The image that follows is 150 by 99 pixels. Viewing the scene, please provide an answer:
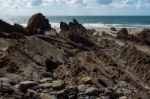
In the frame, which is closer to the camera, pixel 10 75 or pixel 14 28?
pixel 10 75

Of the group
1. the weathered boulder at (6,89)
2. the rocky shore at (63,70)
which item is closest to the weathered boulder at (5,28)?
the rocky shore at (63,70)

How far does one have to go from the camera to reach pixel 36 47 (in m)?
32.2

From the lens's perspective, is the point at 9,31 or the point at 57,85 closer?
the point at 57,85

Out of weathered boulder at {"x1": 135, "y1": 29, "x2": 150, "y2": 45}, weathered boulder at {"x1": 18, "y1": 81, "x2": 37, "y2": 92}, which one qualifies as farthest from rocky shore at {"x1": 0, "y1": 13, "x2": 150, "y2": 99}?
weathered boulder at {"x1": 135, "y1": 29, "x2": 150, "y2": 45}

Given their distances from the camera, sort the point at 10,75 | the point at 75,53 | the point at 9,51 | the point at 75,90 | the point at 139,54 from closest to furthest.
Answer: the point at 75,90 → the point at 10,75 → the point at 9,51 → the point at 75,53 → the point at 139,54

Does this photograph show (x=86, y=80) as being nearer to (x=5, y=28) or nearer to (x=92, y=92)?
(x=92, y=92)

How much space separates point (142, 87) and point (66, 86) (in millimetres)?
8220

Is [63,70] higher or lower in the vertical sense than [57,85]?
lower

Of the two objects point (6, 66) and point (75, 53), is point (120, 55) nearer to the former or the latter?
point (75, 53)

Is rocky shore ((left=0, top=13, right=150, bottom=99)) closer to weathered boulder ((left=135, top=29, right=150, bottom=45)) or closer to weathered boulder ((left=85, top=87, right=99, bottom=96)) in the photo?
weathered boulder ((left=85, top=87, right=99, bottom=96))

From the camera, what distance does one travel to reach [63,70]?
28484 millimetres

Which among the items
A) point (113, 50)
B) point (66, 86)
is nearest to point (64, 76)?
point (66, 86)

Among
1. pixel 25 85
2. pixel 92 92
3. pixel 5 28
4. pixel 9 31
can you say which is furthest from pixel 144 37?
A: pixel 25 85

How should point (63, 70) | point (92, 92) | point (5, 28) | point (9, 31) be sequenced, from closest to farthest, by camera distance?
point (92, 92) → point (63, 70) → point (9, 31) → point (5, 28)
